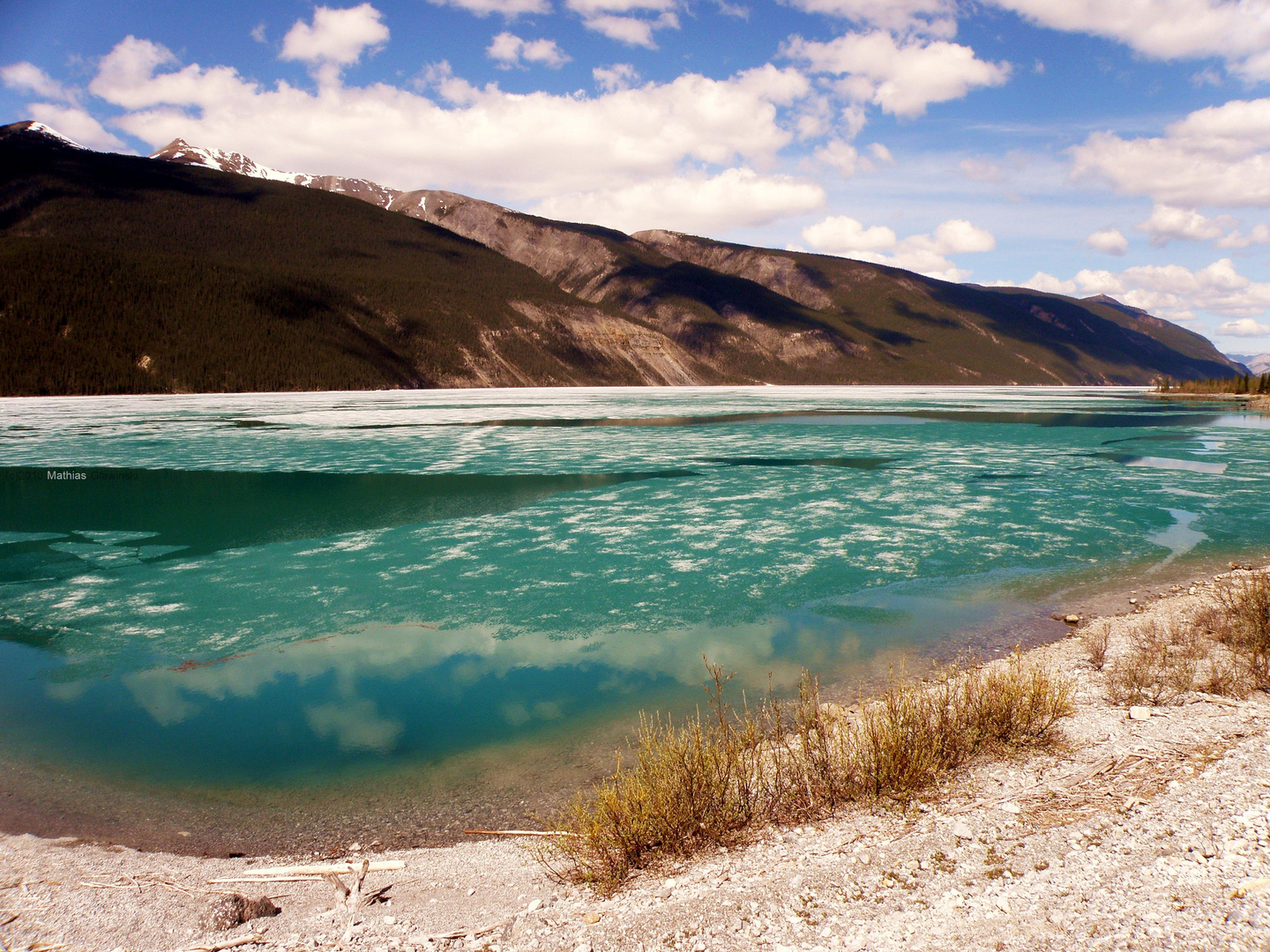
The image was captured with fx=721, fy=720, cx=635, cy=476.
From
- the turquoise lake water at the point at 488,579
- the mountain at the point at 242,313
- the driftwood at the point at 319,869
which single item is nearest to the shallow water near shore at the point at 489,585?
the turquoise lake water at the point at 488,579

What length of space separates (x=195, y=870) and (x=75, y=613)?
780 centimetres

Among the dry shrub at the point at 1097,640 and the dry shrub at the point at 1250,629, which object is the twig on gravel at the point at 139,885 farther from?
the dry shrub at the point at 1250,629

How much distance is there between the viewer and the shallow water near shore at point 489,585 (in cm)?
724

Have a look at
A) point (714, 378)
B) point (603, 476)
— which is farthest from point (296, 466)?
point (714, 378)

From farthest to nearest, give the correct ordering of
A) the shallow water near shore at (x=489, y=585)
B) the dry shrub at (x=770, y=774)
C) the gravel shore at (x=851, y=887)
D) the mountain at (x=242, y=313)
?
1. the mountain at (x=242, y=313)
2. the shallow water near shore at (x=489, y=585)
3. the dry shrub at (x=770, y=774)
4. the gravel shore at (x=851, y=887)

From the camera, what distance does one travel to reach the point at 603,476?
76.3 feet

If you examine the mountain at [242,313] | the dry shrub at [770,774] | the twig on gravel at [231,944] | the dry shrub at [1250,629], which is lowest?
the twig on gravel at [231,944]

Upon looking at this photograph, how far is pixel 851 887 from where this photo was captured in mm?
4164

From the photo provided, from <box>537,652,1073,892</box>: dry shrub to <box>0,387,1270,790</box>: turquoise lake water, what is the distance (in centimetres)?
212

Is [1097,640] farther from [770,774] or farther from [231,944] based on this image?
[231,944]

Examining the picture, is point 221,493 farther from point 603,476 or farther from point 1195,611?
point 1195,611

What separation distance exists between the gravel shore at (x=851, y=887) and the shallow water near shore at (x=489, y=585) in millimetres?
1521

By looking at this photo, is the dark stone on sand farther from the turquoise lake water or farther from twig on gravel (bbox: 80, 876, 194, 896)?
the turquoise lake water

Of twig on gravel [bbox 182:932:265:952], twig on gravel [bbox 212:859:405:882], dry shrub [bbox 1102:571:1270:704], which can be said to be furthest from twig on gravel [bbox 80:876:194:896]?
dry shrub [bbox 1102:571:1270:704]
